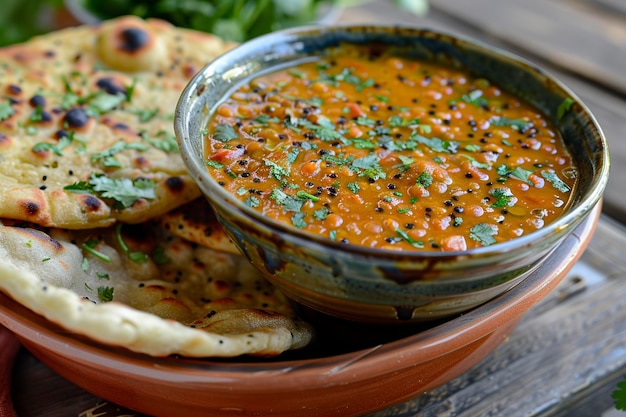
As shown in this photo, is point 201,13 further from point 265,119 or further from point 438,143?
point 438,143

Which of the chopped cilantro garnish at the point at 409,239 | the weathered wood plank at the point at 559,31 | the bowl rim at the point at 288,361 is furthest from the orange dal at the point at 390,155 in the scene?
the weathered wood plank at the point at 559,31

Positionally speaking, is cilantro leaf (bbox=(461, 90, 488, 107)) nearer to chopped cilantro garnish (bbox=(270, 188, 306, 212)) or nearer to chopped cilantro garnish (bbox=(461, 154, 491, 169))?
chopped cilantro garnish (bbox=(461, 154, 491, 169))

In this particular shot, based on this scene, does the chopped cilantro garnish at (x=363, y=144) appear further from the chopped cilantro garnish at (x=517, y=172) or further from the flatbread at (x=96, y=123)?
the flatbread at (x=96, y=123)

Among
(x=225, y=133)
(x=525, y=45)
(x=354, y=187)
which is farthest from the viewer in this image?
(x=525, y=45)

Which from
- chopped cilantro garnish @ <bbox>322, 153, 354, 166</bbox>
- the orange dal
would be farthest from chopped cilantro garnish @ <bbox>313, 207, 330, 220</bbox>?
chopped cilantro garnish @ <bbox>322, 153, 354, 166</bbox>

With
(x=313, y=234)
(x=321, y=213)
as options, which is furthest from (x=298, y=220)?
(x=313, y=234)

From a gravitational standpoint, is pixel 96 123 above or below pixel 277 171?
below

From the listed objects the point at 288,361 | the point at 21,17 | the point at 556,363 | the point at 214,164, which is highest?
the point at 214,164
